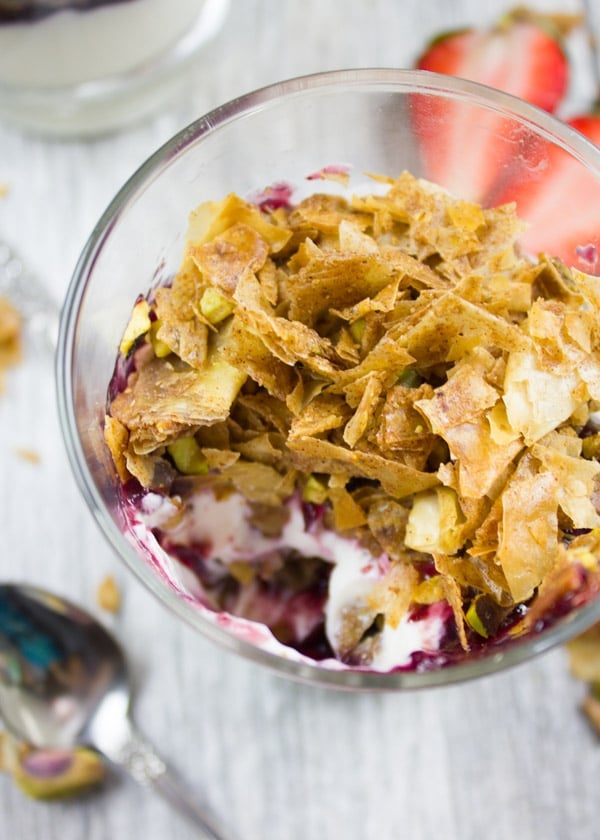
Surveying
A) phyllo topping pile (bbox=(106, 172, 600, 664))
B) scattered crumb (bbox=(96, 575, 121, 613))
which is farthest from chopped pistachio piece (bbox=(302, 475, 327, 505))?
scattered crumb (bbox=(96, 575, 121, 613))

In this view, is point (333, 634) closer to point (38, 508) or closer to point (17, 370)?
point (38, 508)

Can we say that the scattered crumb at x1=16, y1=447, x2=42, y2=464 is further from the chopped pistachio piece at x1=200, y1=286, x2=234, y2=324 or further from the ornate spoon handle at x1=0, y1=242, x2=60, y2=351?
the chopped pistachio piece at x1=200, y1=286, x2=234, y2=324

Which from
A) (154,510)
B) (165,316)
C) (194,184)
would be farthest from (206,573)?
(194,184)

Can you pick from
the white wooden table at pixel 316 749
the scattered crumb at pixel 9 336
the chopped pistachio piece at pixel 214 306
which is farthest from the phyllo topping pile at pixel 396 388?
the scattered crumb at pixel 9 336

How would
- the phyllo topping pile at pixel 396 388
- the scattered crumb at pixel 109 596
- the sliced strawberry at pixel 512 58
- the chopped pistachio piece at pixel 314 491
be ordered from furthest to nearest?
the sliced strawberry at pixel 512 58, the scattered crumb at pixel 109 596, the chopped pistachio piece at pixel 314 491, the phyllo topping pile at pixel 396 388

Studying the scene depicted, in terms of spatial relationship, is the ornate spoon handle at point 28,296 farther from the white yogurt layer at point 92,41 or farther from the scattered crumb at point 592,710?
the scattered crumb at point 592,710

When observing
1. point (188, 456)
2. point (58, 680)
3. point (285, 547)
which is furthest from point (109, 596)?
point (188, 456)
